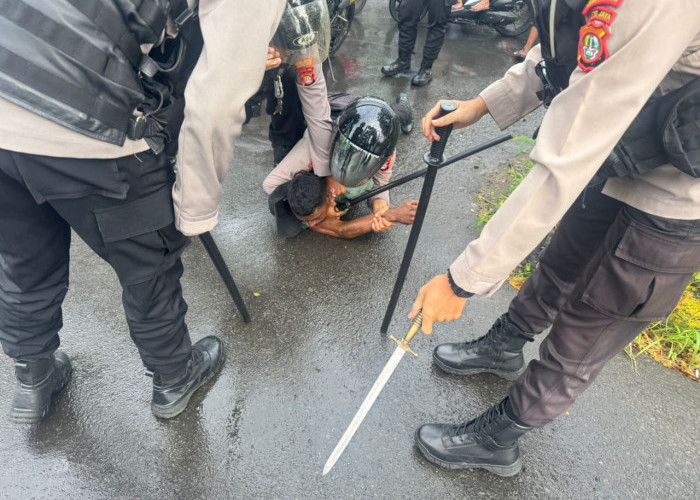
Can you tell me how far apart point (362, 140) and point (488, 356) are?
1.38 meters

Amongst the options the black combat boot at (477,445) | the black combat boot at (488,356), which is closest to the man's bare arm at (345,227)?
the black combat boot at (488,356)

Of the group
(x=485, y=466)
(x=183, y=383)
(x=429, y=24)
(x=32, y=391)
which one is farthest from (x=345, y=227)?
(x=429, y=24)

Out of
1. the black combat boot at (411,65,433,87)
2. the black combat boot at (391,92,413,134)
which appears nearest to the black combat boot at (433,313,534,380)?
the black combat boot at (391,92,413,134)

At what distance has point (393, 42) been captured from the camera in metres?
5.96

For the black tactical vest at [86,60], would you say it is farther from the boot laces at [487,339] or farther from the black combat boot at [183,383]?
the boot laces at [487,339]

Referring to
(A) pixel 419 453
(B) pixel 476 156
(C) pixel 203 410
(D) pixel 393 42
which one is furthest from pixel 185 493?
(D) pixel 393 42

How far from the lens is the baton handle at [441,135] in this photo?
1.64m

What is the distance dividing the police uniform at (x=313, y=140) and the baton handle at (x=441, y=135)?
3.44 ft

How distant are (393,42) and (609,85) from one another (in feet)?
18.6

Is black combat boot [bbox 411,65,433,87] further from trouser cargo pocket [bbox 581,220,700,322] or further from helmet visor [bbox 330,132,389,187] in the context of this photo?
trouser cargo pocket [bbox 581,220,700,322]

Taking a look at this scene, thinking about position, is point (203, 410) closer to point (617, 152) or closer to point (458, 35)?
point (617, 152)

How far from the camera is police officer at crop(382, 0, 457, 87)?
14.6ft

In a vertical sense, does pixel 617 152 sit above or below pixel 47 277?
above

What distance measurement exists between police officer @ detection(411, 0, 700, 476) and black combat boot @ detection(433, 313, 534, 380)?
36 cm
